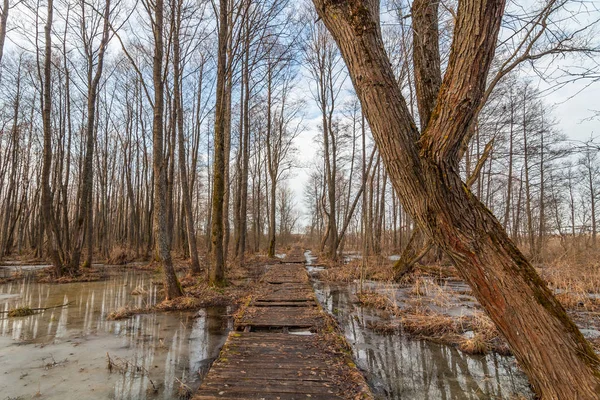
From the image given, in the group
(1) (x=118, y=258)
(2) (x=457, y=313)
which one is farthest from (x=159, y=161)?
(1) (x=118, y=258)

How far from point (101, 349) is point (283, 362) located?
2.67 m

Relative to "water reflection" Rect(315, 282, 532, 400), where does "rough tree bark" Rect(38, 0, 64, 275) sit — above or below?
above

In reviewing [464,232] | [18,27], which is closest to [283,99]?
[18,27]

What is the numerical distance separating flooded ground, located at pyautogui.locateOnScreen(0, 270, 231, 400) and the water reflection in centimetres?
211

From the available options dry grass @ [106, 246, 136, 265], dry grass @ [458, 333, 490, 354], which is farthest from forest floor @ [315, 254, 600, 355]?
dry grass @ [106, 246, 136, 265]

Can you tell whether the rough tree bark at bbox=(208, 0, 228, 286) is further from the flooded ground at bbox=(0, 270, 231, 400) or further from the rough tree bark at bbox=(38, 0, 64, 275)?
the rough tree bark at bbox=(38, 0, 64, 275)

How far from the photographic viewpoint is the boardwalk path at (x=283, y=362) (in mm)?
2643

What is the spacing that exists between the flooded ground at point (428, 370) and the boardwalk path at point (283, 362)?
0.53m

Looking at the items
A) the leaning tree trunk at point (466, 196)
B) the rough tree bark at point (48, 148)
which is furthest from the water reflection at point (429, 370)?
the rough tree bark at point (48, 148)

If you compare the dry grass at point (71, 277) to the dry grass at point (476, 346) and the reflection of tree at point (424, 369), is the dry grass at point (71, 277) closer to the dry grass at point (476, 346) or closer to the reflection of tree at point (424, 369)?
the reflection of tree at point (424, 369)

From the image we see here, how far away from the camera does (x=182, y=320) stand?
18.9 ft

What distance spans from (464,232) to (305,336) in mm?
2893

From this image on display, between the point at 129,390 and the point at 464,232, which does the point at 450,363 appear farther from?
the point at 129,390

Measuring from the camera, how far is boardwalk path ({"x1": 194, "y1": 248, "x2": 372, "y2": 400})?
264cm
